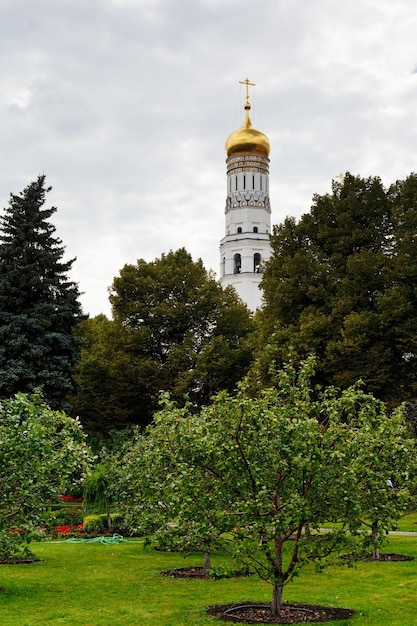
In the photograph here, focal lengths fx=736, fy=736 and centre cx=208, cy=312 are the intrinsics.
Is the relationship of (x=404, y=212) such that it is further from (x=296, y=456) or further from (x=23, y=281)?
(x=296, y=456)

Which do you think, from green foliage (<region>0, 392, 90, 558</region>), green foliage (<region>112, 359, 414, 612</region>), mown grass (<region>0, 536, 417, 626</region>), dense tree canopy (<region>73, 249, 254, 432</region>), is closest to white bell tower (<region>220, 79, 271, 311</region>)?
dense tree canopy (<region>73, 249, 254, 432</region>)

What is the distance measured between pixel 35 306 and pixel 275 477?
2270 centimetres

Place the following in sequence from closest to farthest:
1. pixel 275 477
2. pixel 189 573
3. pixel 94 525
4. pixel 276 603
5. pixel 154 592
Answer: pixel 275 477
pixel 276 603
pixel 154 592
pixel 189 573
pixel 94 525

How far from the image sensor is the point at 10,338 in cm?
3031

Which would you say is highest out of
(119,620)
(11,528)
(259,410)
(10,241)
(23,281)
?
(10,241)

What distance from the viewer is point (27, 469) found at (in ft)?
37.0

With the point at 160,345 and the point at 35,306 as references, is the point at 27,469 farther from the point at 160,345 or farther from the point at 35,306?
the point at 160,345

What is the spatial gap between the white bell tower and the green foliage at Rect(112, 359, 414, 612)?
57.6m

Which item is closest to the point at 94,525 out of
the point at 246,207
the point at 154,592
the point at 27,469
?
the point at 154,592

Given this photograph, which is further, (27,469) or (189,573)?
(189,573)

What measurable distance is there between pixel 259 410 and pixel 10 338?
22.4 metres

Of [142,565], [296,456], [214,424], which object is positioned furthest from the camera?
[142,565]

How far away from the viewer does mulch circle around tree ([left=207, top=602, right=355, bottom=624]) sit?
32.9ft

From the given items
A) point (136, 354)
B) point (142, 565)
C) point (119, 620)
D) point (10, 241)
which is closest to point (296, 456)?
point (119, 620)
